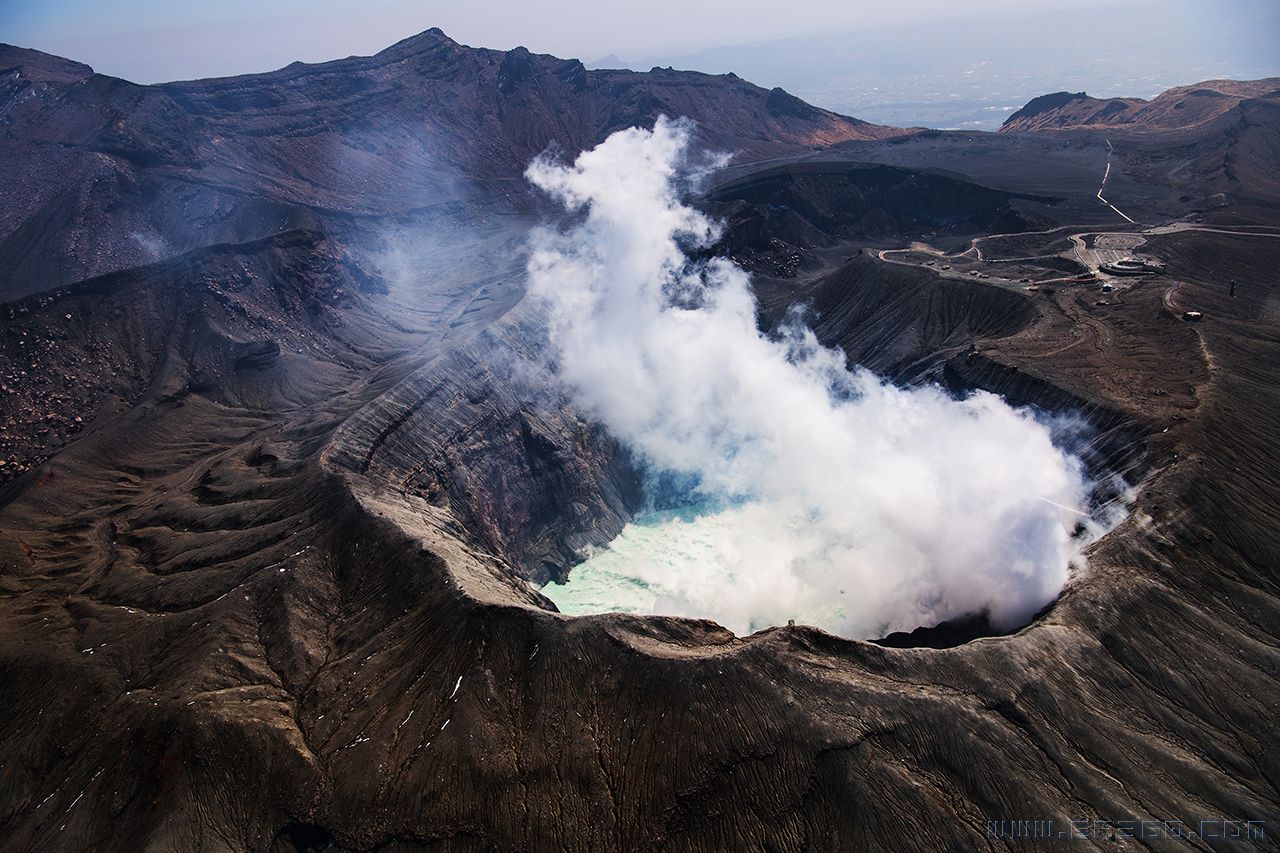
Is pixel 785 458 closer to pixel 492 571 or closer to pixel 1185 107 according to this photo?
pixel 492 571

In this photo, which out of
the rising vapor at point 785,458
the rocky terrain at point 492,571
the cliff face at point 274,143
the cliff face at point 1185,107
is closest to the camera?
the rocky terrain at point 492,571

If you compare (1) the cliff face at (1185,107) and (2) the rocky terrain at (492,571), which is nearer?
(2) the rocky terrain at (492,571)

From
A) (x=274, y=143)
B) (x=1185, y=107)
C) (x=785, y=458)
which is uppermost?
(x=274, y=143)

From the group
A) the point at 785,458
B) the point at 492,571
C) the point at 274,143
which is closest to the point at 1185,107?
the point at 785,458

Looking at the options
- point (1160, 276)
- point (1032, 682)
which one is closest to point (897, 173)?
point (1160, 276)

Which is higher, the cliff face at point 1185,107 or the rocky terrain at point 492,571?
the cliff face at point 1185,107

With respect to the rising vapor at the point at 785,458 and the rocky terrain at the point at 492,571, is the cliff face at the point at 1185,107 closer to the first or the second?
the rocky terrain at the point at 492,571

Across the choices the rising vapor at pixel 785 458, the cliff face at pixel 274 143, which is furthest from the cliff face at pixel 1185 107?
the rising vapor at pixel 785 458

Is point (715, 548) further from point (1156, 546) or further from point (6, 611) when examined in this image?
point (6, 611)
